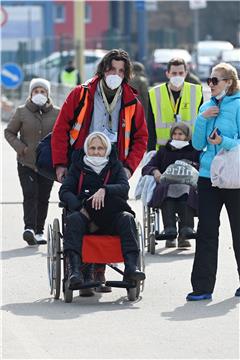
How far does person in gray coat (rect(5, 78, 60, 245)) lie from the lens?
1397 cm

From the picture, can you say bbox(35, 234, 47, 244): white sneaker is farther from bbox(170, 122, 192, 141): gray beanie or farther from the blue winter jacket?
the blue winter jacket

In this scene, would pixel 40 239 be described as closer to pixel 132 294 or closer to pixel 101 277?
pixel 101 277

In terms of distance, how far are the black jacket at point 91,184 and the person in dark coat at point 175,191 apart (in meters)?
2.51

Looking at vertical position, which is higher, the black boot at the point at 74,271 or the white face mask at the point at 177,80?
the white face mask at the point at 177,80

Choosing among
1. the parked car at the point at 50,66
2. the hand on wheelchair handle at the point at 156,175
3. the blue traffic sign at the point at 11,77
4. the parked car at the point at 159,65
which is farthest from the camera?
the parked car at the point at 159,65

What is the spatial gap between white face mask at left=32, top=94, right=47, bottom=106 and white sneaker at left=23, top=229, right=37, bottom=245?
130 cm

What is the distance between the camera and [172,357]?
27.1ft

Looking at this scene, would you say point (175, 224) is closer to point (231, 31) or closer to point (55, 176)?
point (55, 176)

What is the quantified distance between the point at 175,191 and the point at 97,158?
108 inches

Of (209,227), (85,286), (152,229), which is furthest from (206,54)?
(85,286)

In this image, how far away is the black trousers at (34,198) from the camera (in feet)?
46.5

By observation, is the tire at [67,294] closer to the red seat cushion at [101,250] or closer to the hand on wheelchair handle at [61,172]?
the red seat cushion at [101,250]

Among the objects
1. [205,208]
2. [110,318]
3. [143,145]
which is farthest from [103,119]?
[110,318]

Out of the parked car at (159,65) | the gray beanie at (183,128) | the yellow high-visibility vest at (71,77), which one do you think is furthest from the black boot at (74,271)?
the parked car at (159,65)
